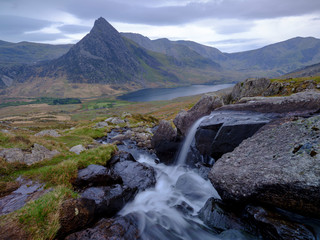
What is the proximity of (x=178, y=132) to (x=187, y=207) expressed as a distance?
46.6ft

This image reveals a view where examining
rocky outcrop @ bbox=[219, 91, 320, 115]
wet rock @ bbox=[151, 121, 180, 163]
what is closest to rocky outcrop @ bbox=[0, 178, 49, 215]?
wet rock @ bbox=[151, 121, 180, 163]

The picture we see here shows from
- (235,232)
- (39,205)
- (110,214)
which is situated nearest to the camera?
(39,205)

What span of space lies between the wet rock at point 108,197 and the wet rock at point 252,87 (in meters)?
29.9

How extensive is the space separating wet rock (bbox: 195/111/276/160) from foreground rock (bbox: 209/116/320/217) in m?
2.54

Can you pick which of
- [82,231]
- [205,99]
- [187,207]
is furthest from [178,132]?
[82,231]

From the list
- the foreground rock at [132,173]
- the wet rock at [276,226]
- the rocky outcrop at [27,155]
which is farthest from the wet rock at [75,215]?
the wet rock at [276,226]

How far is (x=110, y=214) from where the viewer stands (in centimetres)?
1252

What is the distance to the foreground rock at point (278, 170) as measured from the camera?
29.6ft

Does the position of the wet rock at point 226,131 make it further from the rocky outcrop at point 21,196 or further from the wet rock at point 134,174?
the rocky outcrop at point 21,196

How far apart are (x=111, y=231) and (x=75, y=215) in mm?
2249

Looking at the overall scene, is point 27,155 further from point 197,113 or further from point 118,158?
point 197,113

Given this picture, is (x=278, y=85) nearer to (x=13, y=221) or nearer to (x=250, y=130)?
(x=250, y=130)

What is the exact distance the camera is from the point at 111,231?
998 centimetres

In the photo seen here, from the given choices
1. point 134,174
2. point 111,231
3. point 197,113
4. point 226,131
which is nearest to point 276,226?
point 111,231
